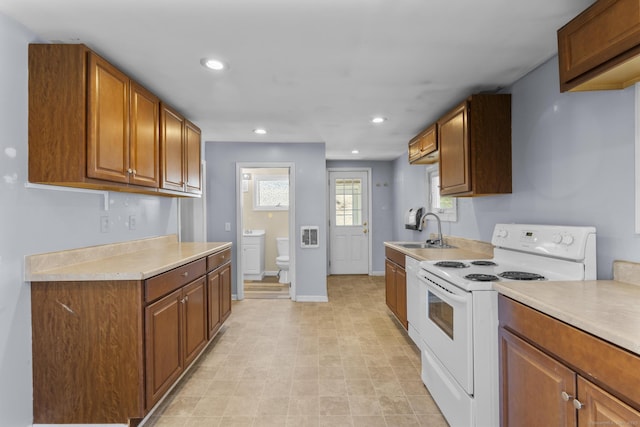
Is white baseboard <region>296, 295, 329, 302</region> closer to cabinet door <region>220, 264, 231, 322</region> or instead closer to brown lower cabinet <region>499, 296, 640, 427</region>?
cabinet door <region>220, 264, 231, 322</region>

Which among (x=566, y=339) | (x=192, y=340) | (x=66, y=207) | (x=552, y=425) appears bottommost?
(x=192, y=340)

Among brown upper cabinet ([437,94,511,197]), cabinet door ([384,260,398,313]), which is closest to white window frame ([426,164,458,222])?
cabinet door ([384,260,398,313])

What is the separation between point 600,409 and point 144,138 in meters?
2.82

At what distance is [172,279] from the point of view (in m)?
2.10

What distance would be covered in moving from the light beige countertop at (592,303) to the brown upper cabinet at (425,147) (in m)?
1.96

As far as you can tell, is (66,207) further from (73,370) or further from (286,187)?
(286,187)

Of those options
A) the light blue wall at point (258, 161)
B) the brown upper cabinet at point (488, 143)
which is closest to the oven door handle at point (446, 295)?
the brown upper cabinet at point (488, 143)

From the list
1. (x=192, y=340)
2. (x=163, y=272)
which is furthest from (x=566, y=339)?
(x=192, y=340)

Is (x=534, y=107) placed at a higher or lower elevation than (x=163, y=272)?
higher

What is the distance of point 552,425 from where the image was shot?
3.88 ft

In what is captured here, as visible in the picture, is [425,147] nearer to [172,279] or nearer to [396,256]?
[396,256]

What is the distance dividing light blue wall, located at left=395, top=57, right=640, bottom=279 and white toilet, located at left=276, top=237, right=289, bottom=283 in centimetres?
351

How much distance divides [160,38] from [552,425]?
2.62 metres

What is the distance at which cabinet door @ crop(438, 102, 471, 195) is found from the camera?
2.51 m
